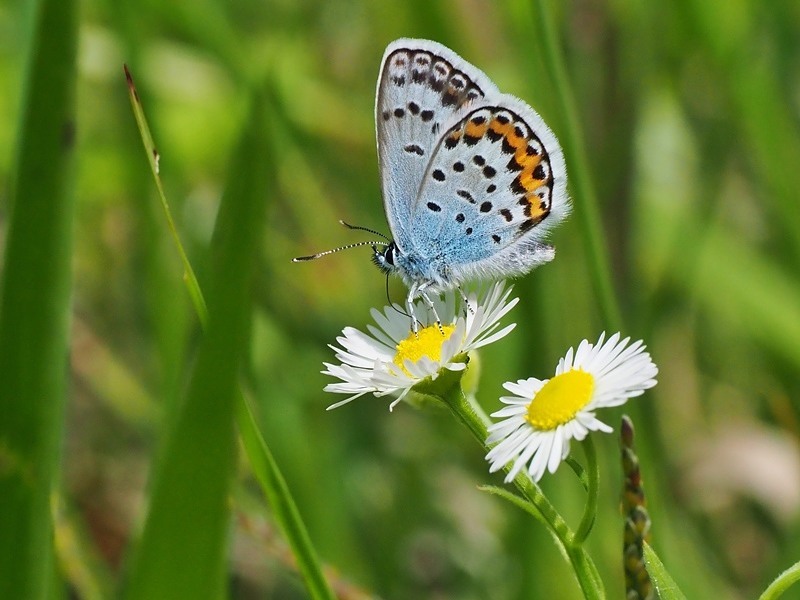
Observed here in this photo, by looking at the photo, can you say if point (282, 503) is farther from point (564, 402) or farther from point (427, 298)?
point (427, 298)

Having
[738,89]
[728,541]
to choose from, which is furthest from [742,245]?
[728,541]

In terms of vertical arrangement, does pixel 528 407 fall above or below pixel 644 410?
above

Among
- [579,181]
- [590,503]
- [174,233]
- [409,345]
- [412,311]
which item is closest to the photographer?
[590,503]

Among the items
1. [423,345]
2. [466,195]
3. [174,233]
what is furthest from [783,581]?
[466,195]

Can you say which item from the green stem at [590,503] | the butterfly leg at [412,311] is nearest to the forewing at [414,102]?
the butterfly leg at [412,311]

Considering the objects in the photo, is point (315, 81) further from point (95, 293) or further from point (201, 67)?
point (95, 293)

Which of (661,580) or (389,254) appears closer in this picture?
(661,580)
